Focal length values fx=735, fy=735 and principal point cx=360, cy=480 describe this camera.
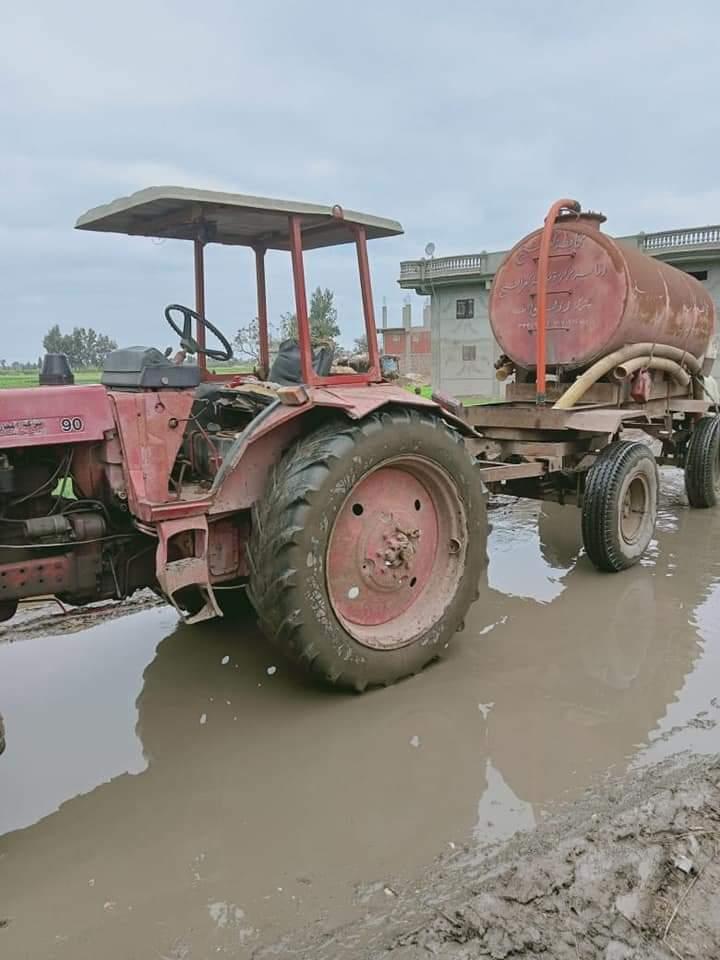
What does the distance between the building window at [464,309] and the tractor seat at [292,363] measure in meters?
22.5

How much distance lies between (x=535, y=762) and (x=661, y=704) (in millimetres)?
890

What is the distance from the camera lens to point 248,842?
8.46 ft

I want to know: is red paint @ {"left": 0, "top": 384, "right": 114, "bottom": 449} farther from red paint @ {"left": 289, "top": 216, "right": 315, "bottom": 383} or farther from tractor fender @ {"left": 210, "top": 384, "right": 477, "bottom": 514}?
red paint @ {"left": 289, "top": 216, "right": 315, "bottom": 383}

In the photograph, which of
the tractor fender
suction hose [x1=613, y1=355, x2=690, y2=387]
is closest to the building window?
suction hose [x1=613, y1=355, x2=690, y2=387]

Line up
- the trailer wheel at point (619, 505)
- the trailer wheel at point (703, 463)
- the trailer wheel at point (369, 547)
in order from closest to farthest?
the trailer wheel at point (369, 547)
the trailer wheel at point (619, 505)
the trailer wheel at point (703, 463)

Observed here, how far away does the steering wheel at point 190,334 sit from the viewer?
Answer: 3951 millimetres

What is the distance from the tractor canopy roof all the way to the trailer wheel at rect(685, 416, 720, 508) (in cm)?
466

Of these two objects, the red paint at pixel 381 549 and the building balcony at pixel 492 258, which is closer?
the red paint at pixel 381 549

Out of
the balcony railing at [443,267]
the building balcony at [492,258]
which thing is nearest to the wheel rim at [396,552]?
the building balcony at [492,258]

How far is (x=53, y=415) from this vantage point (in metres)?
3.01

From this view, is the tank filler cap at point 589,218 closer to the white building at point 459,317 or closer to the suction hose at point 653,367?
the suction hose at point 653,367

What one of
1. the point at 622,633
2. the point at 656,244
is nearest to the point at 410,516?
the point at 622,633

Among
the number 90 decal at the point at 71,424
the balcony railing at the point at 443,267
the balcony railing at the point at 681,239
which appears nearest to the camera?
the number 90 decal at the point at 71,424

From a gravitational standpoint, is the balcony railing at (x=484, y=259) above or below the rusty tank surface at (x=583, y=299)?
above
